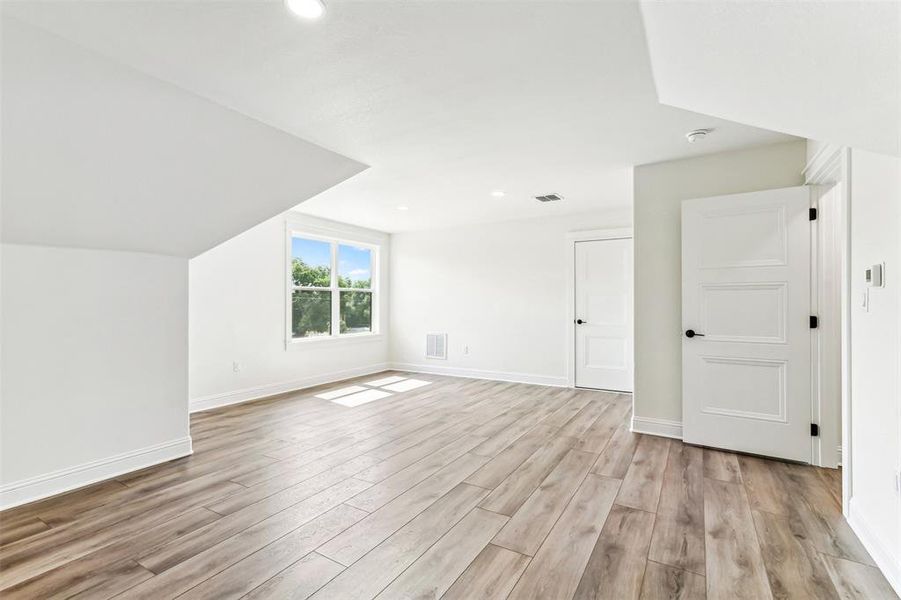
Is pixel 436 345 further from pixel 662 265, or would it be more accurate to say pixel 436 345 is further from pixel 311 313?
pixel 662 265

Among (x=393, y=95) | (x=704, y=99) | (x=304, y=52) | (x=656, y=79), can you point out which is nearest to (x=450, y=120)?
(x=393, y=95)

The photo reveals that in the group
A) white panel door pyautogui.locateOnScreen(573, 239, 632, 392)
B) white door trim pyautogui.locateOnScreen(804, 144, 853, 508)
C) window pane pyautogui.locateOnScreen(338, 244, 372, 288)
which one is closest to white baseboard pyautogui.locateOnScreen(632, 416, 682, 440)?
white door trim pyautogui.locateOnScreen(804, 144, 853, 508)

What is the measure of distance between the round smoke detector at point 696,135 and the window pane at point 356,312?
4932 mm

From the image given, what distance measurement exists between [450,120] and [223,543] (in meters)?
2.72

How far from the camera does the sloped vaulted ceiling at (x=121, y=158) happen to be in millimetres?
1782

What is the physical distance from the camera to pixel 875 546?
70.8 inches

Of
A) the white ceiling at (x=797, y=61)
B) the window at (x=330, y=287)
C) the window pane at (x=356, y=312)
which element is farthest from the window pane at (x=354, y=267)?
the white ceiling at (x=797, y=61)

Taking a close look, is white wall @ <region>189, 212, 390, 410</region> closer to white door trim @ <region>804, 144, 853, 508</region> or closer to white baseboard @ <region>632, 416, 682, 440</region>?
white baseboard @ <region>632, 416, 682, 440</region>

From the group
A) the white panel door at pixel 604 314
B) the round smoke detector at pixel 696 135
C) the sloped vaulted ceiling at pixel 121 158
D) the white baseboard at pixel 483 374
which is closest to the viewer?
the sloped vaulted ceiling at pixel 121 158

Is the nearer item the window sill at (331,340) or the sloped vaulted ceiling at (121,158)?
the sloped vaulted ceiling at (121,158)

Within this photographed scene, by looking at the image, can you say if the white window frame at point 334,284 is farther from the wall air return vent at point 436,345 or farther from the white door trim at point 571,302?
the white door trim at point 571,302

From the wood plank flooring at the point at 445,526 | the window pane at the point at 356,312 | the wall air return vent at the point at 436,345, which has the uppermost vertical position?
the window pane at the point at 356,312

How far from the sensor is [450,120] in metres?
2.72

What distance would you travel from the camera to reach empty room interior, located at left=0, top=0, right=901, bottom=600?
1637 mm
